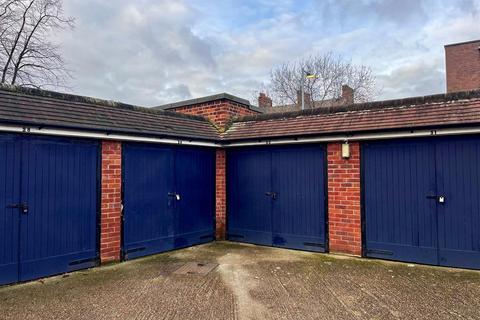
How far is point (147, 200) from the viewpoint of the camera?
A: 6.20 m

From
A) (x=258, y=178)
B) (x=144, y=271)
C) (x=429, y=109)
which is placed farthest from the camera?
(x=258, y=178)

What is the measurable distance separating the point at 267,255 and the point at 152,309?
9.68ft

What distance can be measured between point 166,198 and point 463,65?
20.4 meters

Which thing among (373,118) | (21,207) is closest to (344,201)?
(373,118)

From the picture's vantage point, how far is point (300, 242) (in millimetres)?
6605

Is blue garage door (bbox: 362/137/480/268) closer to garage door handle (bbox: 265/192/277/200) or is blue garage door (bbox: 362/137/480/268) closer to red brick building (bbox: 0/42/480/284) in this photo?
red brick building (bbox: 0/42/480/284)

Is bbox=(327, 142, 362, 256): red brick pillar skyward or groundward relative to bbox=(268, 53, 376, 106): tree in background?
groundward

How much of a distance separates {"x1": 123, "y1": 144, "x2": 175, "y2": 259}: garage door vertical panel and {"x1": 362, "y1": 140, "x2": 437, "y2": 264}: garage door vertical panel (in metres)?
3.79

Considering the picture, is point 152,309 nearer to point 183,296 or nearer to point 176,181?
point 183,296

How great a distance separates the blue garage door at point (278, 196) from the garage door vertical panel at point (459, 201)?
6.54ft

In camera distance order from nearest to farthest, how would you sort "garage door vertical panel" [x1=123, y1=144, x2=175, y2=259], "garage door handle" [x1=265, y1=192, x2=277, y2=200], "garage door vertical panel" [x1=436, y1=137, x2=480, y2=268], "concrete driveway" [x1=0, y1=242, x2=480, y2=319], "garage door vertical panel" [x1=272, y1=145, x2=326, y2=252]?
"concrete driveway" [x1=0, y1=242, x2=480, y2=319] < "garage door vertical panel" [x1=436, y1=137, x2=480, y2=268] < "garage door vertical panel" [x1=123, y1=144, x2=175, y2=259] < "garage door vertical panel" [x1=272, y1=145, x2=326, y2=252] < "garage door handle" [x1=265, y1=192, x2=277, y2=200]

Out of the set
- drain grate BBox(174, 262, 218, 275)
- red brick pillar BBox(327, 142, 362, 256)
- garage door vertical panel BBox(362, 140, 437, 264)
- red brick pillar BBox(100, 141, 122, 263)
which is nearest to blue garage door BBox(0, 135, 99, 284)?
red brick pillar BBox(100, 141, 122, 263)

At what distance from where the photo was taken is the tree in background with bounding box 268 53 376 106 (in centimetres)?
2188

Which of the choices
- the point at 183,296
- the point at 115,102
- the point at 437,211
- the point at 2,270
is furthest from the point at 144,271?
the point at 437,211
